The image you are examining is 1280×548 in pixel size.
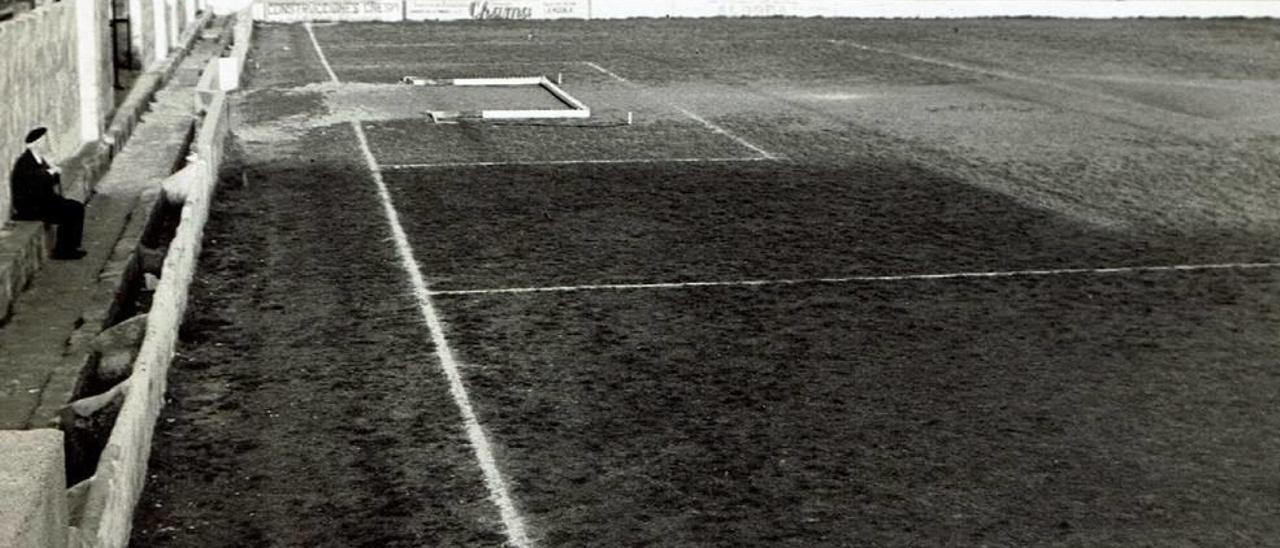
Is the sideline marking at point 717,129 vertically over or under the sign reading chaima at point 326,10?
under

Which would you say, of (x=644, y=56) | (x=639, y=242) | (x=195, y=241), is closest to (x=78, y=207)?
(x=195, y=241)

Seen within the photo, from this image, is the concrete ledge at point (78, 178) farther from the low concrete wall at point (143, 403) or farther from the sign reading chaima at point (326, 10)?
the sign reading chaima at point (326, 10)

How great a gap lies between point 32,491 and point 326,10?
4036 cm

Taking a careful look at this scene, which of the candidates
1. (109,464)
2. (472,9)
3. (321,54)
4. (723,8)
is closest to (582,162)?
(109,464)

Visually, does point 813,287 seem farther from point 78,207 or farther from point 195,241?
point 78,207

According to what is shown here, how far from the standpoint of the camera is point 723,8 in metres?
46.7

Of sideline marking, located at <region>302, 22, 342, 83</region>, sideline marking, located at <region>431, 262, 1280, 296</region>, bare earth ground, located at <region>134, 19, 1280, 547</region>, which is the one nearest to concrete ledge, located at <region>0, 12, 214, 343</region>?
bare earth ground, located at <region>134, 19, 1280, 547</region>

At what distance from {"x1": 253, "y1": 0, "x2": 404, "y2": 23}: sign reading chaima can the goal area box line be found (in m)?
15.4

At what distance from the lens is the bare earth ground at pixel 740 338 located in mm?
8484

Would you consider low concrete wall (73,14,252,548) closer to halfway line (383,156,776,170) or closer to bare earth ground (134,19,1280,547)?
bare earth ground (134,19,1280,547)

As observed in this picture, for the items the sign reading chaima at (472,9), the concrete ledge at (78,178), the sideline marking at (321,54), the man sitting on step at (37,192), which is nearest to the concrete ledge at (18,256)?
the concrete ledge at (78,178)

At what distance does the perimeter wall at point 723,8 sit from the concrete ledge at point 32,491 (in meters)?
39.1

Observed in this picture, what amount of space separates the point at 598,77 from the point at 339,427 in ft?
68.7

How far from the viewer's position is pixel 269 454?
359 inches
